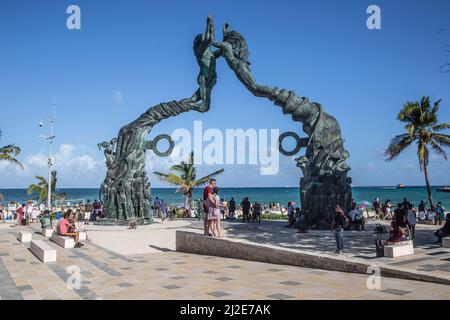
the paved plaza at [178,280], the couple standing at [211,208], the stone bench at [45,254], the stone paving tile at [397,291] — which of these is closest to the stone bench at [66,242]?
the paved plaza at [178,280]

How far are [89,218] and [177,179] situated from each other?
30.0ft

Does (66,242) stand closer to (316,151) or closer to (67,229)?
(67,229)

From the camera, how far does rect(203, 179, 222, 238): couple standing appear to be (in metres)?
11.4

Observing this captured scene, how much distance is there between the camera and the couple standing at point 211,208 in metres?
11.4

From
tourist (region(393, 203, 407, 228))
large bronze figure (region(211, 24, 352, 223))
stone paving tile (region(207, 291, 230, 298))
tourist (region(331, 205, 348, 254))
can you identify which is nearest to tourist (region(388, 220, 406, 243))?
tourist (region(393, 203, 407, 228))

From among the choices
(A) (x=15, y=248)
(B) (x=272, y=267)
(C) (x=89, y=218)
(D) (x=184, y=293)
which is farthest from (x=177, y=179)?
(D) (x=184, y=293)

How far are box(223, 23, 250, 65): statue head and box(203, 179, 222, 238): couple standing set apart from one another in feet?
37.8

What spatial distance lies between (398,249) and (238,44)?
581 inches

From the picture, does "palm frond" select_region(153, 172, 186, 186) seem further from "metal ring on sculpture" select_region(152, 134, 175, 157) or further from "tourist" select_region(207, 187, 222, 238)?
"tourist" select_region(207, 187, 222, 238)

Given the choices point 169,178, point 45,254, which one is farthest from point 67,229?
point 169,178

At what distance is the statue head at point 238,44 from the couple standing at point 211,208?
11524 millimetres

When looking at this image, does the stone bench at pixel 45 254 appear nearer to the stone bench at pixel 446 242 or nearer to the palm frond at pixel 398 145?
the stone bench at pixel 446 242

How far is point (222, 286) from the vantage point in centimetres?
745
